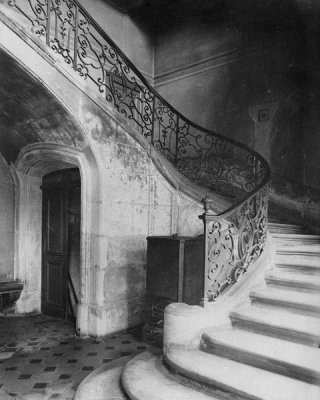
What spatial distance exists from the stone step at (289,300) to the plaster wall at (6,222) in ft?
15.1

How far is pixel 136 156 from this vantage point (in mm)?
5730

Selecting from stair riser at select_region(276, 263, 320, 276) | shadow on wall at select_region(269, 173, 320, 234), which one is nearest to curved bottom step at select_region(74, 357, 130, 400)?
stair riser at select_region(276, 263, 320, 276)

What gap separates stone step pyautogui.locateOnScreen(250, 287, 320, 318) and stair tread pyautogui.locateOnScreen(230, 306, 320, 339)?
0.07 m

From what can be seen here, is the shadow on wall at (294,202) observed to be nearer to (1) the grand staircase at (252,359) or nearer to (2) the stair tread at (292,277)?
(2) the stair tread at (292,277)

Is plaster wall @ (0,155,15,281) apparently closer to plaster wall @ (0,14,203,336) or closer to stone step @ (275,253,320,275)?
plaster wall @ (0,14,203,336)

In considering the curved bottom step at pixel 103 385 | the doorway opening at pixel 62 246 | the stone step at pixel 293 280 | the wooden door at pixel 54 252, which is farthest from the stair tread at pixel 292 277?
the wooden door at pixel 54 252

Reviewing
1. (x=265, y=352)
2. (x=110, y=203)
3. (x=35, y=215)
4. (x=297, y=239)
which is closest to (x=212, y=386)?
(x=265, y=352)

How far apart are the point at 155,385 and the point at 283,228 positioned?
4.23 metres

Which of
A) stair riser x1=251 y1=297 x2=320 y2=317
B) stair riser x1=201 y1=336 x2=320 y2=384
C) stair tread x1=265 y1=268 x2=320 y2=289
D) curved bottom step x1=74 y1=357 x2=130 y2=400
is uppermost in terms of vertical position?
stair tread x1=265 y1=268 x2=320 y2=289

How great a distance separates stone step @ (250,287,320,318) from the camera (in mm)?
3531

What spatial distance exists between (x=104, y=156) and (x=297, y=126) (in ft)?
15.6

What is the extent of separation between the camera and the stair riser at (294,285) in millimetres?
3867

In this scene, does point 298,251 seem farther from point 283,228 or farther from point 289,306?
point 283,228

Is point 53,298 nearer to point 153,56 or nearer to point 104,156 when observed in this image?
point 104,156
